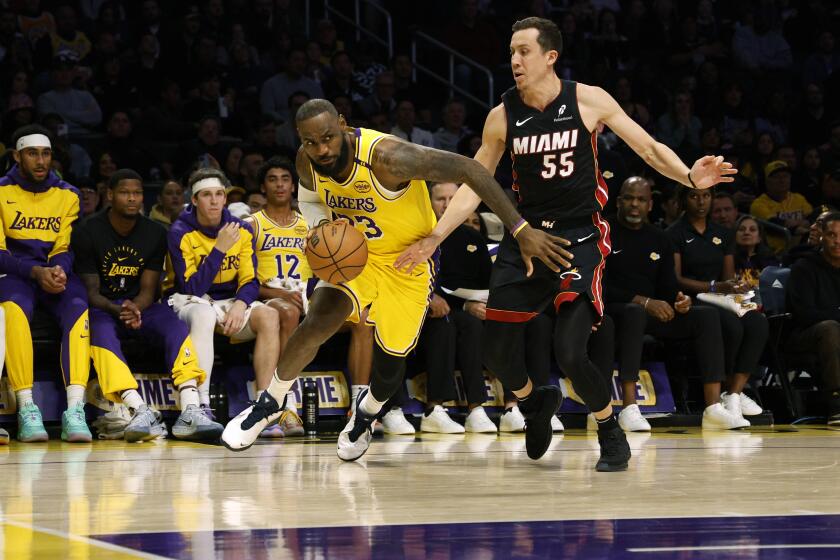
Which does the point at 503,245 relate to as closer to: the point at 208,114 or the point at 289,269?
the point at 289,269

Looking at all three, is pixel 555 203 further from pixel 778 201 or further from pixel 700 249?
pixel 778 201

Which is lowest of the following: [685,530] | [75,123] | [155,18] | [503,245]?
[685,530]

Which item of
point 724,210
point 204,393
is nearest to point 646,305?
point 724,210

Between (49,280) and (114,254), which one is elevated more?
(114,254)

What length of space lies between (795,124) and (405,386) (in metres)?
7.55

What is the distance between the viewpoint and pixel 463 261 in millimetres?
9445

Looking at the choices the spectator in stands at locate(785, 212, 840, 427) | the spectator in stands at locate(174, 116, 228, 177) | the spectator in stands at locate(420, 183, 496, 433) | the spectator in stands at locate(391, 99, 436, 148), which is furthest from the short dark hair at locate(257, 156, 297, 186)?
the spectator in stands at locate(785, 212, 840, 427)

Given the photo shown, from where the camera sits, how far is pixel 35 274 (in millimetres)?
8219

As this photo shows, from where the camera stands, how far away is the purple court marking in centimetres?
362

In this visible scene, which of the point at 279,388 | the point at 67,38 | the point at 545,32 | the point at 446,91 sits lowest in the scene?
the point at 279,388

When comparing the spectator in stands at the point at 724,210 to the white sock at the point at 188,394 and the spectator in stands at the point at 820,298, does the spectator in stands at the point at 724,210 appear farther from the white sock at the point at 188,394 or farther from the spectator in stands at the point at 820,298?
the white sock at the point at 188,394

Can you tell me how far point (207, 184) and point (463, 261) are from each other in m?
1.95

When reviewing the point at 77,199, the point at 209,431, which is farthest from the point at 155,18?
the point at 209,431

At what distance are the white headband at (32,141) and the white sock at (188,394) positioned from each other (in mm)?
1843
